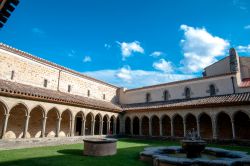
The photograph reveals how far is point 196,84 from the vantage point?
903 inches

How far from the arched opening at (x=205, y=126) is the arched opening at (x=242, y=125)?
2.56m

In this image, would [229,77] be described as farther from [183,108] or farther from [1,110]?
[1,110]

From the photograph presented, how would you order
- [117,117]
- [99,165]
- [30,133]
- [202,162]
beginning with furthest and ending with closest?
[117,117] < [30,133] < [99,165] < [202,162]

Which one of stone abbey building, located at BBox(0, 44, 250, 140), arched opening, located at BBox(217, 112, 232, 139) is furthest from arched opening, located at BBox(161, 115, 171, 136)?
arched opening, located at BBox(217, 112, 232, 139)

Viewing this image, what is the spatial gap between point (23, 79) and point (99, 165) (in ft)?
41.6

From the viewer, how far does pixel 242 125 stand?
1844 cm

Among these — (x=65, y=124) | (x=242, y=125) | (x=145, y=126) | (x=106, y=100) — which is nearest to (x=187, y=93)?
(x=242, y=125)

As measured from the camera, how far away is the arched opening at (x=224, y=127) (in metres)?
19.1

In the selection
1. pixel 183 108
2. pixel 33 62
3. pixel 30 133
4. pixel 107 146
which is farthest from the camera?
pixel 183 108

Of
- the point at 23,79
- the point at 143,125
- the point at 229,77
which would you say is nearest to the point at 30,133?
the point at 23,79

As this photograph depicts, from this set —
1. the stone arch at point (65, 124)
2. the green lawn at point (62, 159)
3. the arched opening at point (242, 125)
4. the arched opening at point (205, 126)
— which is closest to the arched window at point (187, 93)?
the arched opening at point (205, 126)

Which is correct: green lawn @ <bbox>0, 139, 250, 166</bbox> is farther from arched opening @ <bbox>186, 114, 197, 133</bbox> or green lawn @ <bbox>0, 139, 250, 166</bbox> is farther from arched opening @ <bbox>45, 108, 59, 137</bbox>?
arched opening @ <bbox>186, 114, 197, 133</bbox>

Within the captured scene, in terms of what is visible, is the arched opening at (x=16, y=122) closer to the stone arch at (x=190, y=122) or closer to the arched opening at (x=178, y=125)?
the arched opening at (x=178, y=125)

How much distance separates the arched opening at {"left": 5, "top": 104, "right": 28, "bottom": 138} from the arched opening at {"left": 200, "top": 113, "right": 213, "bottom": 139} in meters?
17.2
